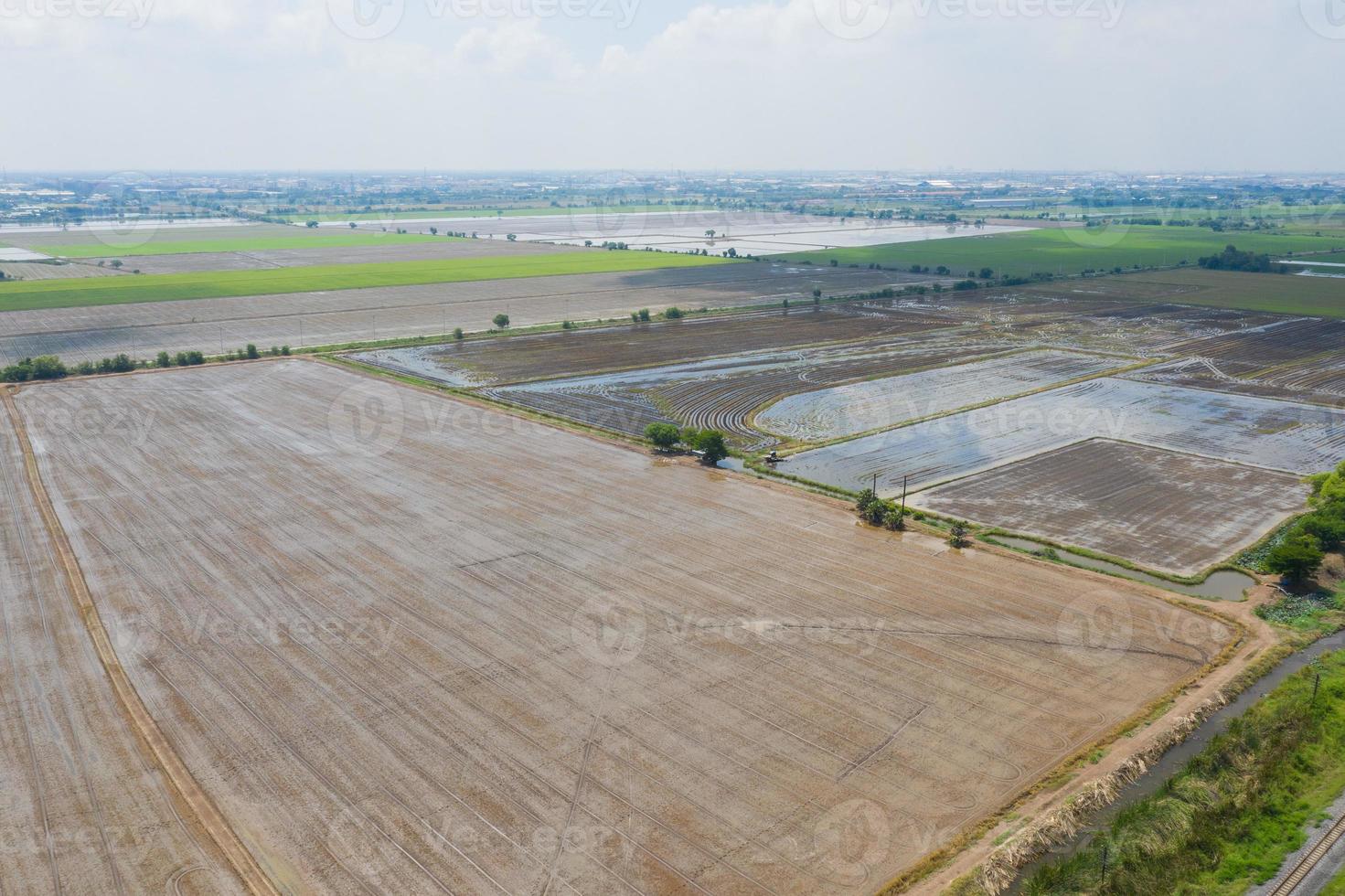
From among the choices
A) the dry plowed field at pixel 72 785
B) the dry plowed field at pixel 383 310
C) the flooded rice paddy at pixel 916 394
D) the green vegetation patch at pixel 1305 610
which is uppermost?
the dry plowed field at pixel 383 310

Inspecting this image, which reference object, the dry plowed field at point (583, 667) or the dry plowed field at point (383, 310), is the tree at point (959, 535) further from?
the dry plowed field at point (383, 310)

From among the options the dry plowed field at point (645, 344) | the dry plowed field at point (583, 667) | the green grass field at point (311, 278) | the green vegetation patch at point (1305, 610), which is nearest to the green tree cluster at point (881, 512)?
the dry plowed field at point (583, 667)


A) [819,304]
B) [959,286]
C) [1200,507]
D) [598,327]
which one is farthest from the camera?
[959,286]

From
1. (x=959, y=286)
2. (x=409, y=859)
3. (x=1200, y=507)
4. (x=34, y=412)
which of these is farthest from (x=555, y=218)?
(x=409, y=859)

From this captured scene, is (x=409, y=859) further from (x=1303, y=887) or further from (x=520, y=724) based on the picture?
(x=1303, y=887)

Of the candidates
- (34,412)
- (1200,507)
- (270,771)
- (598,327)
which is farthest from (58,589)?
(598,327)

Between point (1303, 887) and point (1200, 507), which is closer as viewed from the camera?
point (1303, 887)

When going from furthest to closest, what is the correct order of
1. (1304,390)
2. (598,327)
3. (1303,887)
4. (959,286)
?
(959,286) → (598,327) → (1304,390) → (1303,887)
